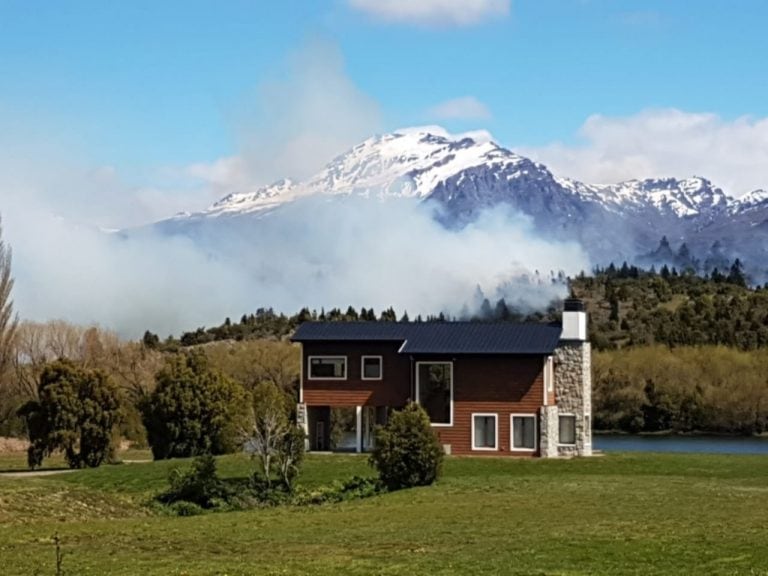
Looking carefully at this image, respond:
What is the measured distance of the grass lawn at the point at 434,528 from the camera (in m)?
18.1

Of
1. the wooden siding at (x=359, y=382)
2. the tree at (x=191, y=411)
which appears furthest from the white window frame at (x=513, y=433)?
the tree at (x=191, y=411)

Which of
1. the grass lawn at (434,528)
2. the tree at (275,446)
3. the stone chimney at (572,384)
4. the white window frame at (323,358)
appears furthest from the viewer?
the white window frame at (323,358)

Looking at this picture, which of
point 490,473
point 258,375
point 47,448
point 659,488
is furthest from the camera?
point 258,375

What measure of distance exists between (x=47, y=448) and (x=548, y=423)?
59.0 feet

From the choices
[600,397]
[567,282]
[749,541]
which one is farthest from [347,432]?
[567,282]

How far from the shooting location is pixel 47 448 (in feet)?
142

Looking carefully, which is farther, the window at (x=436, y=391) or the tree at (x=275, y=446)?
the window at (x=436, y=391)

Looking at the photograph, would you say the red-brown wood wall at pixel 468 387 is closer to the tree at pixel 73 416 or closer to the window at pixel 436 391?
the window at pixel 436 391

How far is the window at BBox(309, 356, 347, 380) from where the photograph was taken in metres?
48.3

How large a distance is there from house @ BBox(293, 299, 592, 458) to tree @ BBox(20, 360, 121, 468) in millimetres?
7943

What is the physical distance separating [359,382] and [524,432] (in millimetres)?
6952

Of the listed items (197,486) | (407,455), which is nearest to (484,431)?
(407,455)

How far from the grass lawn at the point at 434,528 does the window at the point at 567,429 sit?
797 centimetres

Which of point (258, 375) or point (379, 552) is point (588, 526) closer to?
point (379, 552)
